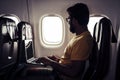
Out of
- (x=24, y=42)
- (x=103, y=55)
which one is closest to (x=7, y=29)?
(x=24, y=42)

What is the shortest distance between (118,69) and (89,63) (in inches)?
43.3

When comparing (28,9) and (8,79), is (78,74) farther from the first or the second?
(28,9)

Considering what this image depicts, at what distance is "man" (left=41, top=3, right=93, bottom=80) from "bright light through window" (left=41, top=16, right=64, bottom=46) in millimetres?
815

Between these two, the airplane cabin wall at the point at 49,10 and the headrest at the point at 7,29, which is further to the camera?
the airplane cabin wall at the point at 49,10

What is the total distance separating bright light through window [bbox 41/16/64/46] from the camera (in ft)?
8.86

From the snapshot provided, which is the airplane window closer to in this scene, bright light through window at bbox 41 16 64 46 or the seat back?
bright light through window at bbox 41 16 64 46

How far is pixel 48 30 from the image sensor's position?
272cm

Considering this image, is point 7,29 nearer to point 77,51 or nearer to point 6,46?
point 6,46

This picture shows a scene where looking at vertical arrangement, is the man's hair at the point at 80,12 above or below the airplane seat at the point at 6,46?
above

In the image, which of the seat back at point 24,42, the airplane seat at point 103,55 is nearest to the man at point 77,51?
the airplane seat at point 103,55

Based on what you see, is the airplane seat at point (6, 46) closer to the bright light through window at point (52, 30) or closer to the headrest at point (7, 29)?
the headrest at point (7, 29)

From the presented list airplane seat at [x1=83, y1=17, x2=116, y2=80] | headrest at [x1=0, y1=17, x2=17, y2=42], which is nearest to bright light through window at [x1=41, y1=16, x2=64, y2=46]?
headrest at [x1=0, y1=17, x2=17, y2=42]

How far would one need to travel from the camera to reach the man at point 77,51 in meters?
1.67

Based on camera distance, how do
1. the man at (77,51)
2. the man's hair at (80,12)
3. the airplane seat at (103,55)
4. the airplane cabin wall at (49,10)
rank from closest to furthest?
the airplane seat at (103,55) → the man at (77,51) → the man's hair at (80,12) → the airplane cabin wall at (49,10)
